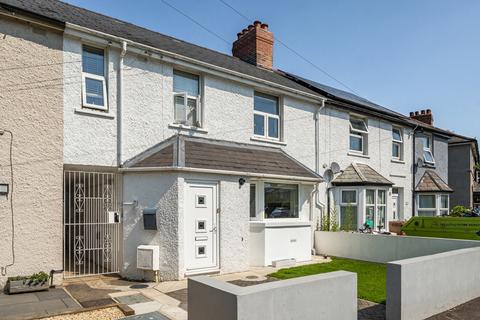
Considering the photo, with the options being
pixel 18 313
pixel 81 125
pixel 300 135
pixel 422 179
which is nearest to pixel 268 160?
pixel 300 135

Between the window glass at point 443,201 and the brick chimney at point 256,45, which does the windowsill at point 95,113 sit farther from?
the window glass at point 443,201

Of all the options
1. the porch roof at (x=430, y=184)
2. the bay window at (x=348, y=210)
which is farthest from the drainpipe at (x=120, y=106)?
the porch roof at (x=430, y=184)

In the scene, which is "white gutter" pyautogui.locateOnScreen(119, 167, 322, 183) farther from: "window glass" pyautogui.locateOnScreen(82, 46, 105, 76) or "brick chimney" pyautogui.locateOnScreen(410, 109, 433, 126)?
"brick chimney" pyautogui.locateOnScreen(410, 109, 433, 126)

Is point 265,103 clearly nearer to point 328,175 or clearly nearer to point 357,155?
point 328,175

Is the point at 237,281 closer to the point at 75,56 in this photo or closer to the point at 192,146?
the point at 192,146

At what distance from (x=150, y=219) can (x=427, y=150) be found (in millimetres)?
17217

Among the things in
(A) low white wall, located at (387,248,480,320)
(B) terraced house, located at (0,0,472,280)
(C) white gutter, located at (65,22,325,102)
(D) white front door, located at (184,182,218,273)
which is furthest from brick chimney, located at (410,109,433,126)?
(D) white front door, located at (184,182,218,273)

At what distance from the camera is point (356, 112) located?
51.2ft

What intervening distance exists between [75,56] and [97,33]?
766 mm

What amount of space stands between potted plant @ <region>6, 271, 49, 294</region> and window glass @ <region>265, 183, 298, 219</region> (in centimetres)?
631

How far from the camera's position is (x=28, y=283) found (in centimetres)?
732

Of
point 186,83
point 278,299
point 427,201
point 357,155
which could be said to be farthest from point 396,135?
point 278,299

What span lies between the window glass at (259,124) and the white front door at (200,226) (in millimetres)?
3523

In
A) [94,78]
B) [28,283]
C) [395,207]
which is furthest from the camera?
[395,207]
